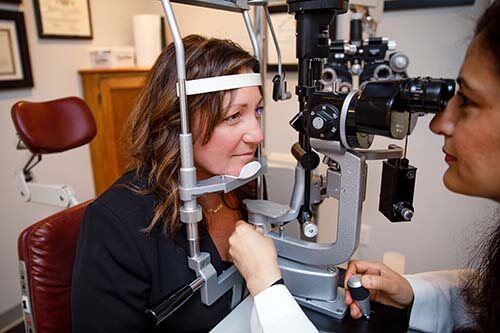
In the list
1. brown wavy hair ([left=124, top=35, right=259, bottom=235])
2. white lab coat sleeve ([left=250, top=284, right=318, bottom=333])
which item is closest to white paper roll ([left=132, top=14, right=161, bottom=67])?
brown wavy hair ([left=124, top=35, right=259, bottom=235])

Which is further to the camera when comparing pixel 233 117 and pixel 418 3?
pixel 418 3

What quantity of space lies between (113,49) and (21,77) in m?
0.55

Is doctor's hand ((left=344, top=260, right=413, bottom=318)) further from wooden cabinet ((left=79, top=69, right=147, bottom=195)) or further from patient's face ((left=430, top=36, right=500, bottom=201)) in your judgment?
wooden cabinet ((left=79, top=69, right=147, bottom=195))

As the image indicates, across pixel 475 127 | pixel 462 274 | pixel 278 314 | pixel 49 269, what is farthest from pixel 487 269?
pixel 49 269

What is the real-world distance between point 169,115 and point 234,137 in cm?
16

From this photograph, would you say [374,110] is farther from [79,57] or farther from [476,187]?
[79,57]

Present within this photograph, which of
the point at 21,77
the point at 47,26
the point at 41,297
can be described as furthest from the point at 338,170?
the point at 47,26

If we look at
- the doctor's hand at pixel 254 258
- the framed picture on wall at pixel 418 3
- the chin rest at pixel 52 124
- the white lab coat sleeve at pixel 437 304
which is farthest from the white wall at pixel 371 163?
the doctor's hand at pixel 254 258

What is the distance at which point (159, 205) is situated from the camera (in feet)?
2.66

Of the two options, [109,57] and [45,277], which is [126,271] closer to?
[45,277]

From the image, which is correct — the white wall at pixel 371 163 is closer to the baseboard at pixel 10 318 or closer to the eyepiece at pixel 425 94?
the baseboard at pixel 10 318

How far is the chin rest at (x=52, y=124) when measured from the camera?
51.1 inches

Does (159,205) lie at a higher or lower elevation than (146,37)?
lower

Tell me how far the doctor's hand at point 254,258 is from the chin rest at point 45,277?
1.61 ft
